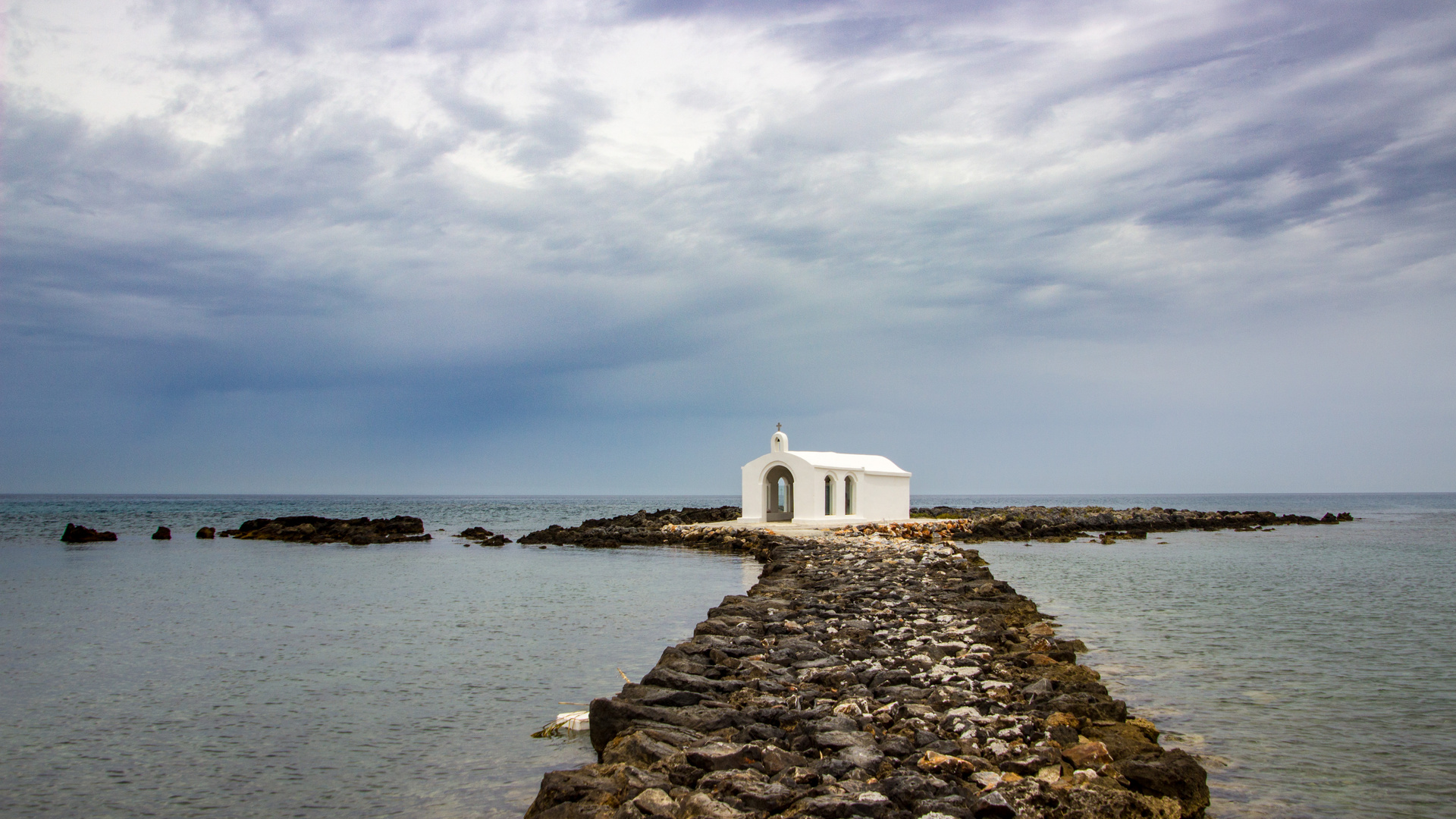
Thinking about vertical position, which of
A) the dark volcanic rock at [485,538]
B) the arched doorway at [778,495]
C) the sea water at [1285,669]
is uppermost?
the arched doorway at [778,495]

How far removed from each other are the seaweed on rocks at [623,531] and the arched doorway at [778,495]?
3.78m

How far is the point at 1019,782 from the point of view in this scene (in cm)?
559

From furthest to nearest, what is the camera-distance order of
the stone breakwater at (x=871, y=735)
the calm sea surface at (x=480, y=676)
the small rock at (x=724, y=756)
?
the calm sea surface at (x=480, y=676) → the small rock at (x=724, y=756) → the stone breakwater at (x=871, y=735)

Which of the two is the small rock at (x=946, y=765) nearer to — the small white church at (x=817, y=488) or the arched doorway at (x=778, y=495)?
the small white church at (x=817, y=488)

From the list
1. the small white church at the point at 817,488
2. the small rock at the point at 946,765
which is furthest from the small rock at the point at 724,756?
the small white church at the point at 817,488

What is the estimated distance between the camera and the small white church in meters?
34.0

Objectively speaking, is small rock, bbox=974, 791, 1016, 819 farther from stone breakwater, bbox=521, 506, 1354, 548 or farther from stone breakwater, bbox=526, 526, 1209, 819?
stone breakwater, bbox=521, 506, 1354, 548

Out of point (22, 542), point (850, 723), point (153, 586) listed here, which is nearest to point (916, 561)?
point (850, 723)

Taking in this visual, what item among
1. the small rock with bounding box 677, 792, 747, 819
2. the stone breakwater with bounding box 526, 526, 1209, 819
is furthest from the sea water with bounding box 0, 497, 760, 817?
the small rock with bounding box 677, 792, 747, 819

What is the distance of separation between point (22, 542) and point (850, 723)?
146 ft

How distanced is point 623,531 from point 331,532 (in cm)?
1526

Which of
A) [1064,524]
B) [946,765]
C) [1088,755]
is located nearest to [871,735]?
[946,765]

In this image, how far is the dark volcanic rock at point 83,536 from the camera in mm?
38331

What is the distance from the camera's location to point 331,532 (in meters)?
42.5
